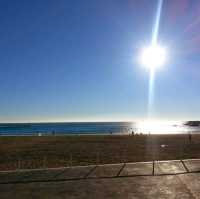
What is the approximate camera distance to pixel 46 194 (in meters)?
8.08

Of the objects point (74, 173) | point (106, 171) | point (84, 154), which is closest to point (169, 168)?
point (106, 171)

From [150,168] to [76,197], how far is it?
13.9 feet

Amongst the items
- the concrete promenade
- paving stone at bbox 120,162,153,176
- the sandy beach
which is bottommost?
the sandy beach

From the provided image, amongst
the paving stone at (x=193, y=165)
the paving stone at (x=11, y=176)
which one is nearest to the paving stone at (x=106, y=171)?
the paving stone at (x=11, y=176)

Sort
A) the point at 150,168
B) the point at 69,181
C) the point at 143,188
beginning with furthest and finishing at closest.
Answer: the point at 150,168, the point at 69,181, the point at 143,188

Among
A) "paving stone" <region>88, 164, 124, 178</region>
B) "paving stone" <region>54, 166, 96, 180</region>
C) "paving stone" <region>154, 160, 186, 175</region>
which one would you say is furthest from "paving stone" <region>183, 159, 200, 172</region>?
"paving stone" <region>54, 166, 96, 180</region>

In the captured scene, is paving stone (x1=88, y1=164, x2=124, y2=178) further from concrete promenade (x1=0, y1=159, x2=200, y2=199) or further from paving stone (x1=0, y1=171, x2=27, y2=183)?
paving stone (x1=0, y1=171, x2=27, y2=183)

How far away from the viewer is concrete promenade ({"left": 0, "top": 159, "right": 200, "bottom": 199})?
805 centimetres

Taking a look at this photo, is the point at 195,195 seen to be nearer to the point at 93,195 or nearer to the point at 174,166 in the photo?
the point at 93,195

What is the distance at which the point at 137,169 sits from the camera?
11.1 meters

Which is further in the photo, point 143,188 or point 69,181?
point 69,181

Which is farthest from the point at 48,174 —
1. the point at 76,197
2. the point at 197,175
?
the point at 197,175

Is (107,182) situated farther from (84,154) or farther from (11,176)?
(84,154)

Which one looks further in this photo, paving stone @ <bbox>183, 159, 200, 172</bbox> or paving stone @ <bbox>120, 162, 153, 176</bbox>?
paving stone @ <bbox>183, 159, 200, 172</bbox>
